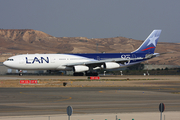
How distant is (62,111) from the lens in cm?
1958

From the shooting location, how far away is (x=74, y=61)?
6412 centimetres

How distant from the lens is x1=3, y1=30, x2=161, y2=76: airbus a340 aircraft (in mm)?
60531

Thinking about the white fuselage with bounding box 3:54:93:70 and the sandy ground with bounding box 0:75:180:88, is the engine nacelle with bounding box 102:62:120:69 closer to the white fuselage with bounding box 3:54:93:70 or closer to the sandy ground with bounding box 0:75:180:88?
the white fuselage with bounding box 3:54:93:70

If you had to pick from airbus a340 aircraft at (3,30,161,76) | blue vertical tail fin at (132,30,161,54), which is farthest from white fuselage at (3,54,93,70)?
blue vertical tail fin at (132,30,161,54)

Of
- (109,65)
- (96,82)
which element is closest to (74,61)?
(109,65)

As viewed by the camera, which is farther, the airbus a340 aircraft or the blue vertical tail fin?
the blue vertical tail fin

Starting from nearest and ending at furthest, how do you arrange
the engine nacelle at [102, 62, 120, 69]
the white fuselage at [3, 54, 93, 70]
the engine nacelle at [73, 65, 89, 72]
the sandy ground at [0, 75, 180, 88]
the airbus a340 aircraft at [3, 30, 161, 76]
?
the sandy ground at [0, 75, 180, 88], the white fuselage at [3, 54, 93, 70], the airbus a340 aircraft at [3, 30, 161, 76], the engine nacelle at [73, 65, 89, 72], the engine nacelle at [102, 62, 120, 69]

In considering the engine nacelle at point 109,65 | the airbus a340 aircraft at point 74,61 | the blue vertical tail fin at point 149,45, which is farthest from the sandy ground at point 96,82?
the blue vertical tail fin at point 149,45

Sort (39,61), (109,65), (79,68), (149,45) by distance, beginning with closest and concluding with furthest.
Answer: (39,61)
(79,68)
(109,65)
(149,45)

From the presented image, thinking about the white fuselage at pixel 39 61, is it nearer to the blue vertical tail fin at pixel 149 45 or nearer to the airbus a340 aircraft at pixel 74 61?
the airbus a340 aircraft at pixel 74 61

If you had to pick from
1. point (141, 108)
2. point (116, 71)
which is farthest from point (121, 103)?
point (116, 71)

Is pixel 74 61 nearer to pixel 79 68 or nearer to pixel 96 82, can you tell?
pixel 79 68

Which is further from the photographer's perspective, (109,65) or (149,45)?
(149,45)

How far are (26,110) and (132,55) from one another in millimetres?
50378
